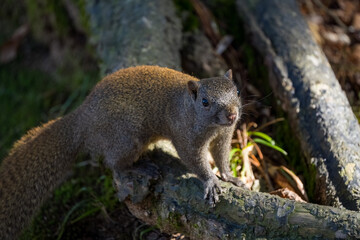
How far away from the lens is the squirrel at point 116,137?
3822mm

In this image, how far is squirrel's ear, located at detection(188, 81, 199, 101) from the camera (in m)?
3.58

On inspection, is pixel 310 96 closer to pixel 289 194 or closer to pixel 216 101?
pixel 289 194

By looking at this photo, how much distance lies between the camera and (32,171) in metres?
4.06

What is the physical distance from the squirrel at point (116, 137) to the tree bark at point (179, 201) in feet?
0.81

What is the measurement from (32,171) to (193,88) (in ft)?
5.96

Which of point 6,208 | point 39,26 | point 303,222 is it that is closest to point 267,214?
point 303,222

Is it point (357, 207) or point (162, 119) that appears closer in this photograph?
point (357, 207)

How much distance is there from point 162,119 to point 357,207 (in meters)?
1.90

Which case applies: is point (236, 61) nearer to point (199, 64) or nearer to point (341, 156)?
point (199, 64)

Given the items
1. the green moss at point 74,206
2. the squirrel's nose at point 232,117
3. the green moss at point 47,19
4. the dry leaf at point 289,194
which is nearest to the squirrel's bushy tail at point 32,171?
the green moss at point 74,206

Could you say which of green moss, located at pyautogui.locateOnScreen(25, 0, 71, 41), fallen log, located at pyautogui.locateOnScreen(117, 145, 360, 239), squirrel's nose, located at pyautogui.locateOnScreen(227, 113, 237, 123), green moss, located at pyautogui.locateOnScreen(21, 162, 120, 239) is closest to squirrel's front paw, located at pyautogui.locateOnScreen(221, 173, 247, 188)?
fallen log, located at pyautogui.locateOnScreen(117, 145, 360, 239)

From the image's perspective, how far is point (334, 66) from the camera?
572 cm

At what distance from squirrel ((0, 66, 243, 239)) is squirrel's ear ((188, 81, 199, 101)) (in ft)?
0.10

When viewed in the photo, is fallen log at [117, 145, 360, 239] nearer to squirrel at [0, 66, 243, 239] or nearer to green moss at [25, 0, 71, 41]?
squirrel at [0, 66, 243, 239]
